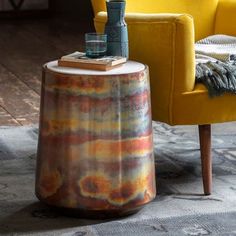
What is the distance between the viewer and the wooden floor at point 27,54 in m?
3.76

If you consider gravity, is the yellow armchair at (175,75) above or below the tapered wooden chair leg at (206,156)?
above

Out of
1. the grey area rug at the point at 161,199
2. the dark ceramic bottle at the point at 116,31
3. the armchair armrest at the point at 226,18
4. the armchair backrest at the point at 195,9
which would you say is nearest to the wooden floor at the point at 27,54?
the grey area rug at the point at 161,199

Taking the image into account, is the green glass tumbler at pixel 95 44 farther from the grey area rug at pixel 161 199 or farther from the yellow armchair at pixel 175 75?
the grey area rug at pixel 161 199

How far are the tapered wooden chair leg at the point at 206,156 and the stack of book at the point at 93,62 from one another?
41 centimetres

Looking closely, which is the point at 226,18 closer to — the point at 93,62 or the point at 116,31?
the point at 116,31

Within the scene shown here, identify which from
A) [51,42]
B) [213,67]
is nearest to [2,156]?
[213,67]

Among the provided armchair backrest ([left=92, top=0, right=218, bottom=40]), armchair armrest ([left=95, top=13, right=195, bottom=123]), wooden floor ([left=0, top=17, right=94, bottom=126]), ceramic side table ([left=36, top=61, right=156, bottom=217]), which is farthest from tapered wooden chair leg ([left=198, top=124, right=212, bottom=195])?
wooden floor ([left=0, top=17, right=94, bottom=126])

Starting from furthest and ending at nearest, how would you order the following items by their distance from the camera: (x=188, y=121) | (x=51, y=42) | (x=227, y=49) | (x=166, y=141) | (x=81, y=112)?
(x=51, y=42) < (x=166, y=141) < (x=227, y=49) < (x=188, y=121) < (x=81, y=112)

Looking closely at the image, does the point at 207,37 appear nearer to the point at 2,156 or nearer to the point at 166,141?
the point at 166,141

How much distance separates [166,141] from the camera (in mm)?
3250

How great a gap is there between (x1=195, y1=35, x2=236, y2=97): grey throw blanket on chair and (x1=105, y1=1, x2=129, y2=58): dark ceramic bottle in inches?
11.9

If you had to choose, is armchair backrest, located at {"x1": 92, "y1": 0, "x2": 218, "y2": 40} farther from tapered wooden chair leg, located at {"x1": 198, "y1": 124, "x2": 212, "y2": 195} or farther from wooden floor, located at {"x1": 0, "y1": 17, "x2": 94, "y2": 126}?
wooden floor, located at {"x1": 0, "y1": 17, "x2": 94, "y2": 126}

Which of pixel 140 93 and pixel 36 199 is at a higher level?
pixel 140 93

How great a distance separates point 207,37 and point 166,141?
0.50 metres
